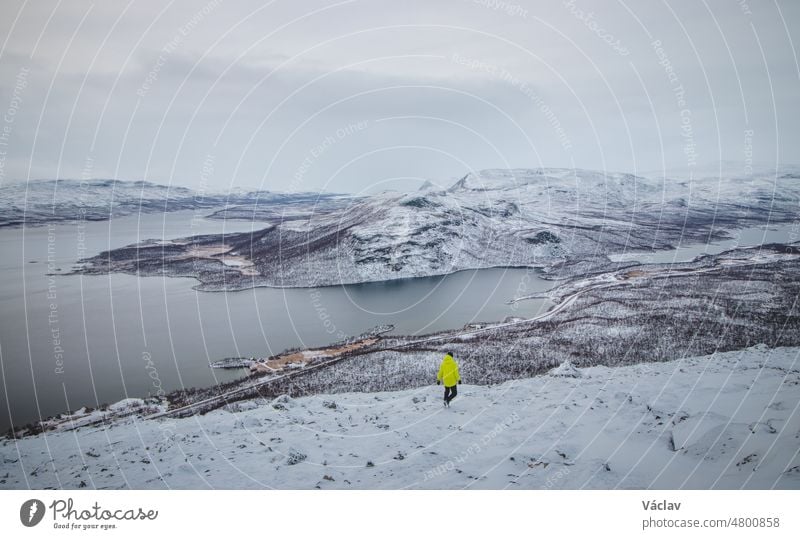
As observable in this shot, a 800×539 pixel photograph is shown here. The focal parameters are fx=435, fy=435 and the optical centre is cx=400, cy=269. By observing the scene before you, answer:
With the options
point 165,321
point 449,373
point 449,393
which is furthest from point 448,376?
point 165,321

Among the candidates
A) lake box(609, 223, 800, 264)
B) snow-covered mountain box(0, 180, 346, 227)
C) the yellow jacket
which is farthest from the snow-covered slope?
snow-covered mountain box(0, 180, 346, 227)

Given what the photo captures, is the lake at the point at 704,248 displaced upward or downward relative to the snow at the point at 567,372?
upward

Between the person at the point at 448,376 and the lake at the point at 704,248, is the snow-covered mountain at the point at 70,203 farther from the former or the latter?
the person at the point at 448,376

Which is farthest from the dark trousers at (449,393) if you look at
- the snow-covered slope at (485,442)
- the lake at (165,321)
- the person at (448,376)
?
the lake at (165,321)

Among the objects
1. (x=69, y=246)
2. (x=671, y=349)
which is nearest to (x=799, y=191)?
(x=671, y=349)

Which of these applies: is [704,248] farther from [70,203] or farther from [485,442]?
[70,203]
